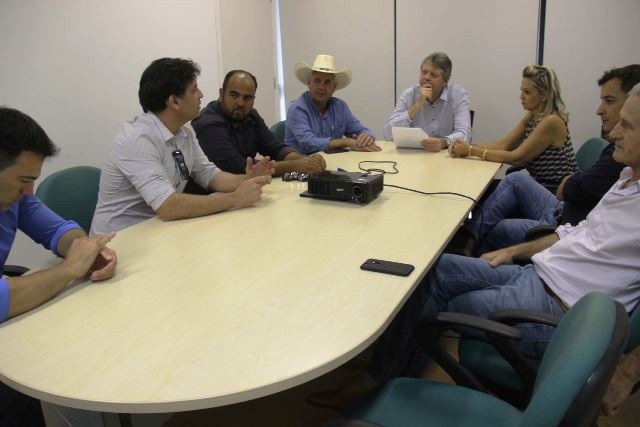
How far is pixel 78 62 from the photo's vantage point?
126 inches

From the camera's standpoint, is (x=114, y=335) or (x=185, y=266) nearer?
(x=114, y=335)

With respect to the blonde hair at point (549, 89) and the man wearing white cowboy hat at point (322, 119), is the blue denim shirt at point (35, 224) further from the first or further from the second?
the blonde hair at point (549, 89)

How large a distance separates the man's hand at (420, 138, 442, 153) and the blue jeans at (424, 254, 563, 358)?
1.51m

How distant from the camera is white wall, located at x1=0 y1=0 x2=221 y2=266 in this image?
115 inches

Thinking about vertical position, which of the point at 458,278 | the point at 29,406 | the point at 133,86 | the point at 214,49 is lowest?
the point at 29,406

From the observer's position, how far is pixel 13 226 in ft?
4.99

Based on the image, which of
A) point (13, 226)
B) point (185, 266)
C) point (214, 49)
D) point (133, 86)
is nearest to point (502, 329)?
point (185, 266)

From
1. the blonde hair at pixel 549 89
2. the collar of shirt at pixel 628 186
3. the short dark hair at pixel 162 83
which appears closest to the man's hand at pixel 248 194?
the short dark hair at pixel 162 83

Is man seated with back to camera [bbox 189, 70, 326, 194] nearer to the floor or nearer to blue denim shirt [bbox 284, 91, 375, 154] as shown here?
blue denim shirt [bbox 284, 91, 375, 154]

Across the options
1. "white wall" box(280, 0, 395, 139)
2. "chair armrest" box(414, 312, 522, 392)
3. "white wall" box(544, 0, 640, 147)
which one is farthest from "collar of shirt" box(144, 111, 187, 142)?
"white wall" box(544, 0, 640, 147)

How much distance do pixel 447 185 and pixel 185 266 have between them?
1.40 meters

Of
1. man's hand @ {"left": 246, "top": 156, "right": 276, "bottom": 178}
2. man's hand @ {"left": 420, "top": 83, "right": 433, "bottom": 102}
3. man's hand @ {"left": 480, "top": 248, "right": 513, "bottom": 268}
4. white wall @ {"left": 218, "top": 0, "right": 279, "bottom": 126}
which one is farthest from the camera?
white wall @ {"left": 218, "top": 0, "right": 279, "bottom": 126}

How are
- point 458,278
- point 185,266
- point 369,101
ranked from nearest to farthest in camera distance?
1. point 185,266
2. point 458,278
3. point 369,101

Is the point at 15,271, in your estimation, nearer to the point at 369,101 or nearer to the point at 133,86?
Result: the point at 133,86
